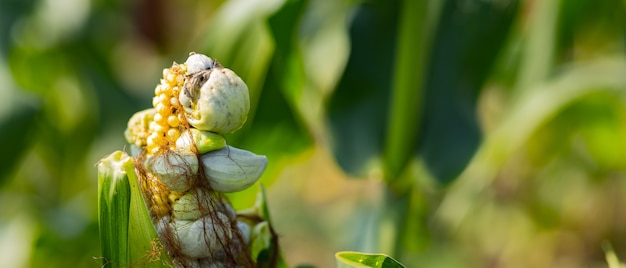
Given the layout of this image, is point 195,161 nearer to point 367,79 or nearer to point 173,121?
point 173,121

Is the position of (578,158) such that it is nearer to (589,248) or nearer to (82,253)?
→ (589,248)

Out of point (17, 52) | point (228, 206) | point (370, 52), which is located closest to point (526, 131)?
point (370, 52)

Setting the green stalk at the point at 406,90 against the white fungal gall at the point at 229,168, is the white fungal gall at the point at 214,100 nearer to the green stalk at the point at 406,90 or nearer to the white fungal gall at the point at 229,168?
the white fungal gall at the point at 229,168

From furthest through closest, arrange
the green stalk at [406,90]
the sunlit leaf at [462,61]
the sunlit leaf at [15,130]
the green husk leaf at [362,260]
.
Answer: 1. the sunlit leaf at [15,130]
2. the sunlit leaf at [462,61]
3. the green stalk at [406,90]
4. the green husk leaf at [362,260]

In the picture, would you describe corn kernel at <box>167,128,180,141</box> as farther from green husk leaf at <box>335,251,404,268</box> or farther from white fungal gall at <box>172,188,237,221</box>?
green husk leaf at <box>335,251,404,268</box>

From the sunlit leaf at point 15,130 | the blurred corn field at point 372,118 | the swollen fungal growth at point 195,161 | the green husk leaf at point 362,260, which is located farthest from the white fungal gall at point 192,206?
the sunlit leaf at point 15,130
